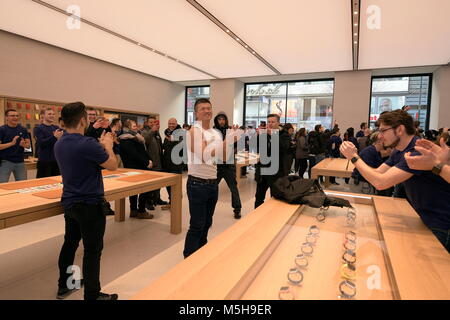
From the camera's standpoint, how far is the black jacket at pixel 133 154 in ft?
13.0

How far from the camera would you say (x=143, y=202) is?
3.98 meters

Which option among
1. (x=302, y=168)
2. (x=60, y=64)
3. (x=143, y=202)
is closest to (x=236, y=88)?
(x=302, y=168)

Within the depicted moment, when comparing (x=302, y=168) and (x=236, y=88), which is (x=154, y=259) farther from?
(x=236, y=88)

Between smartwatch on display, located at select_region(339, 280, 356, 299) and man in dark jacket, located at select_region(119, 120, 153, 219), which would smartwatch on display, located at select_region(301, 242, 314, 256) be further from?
man in dark jacket, located at select_region(119, 120, 153, 219)

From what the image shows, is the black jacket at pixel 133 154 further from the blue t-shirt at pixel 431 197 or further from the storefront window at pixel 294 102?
the storefront window at pixel 294 102

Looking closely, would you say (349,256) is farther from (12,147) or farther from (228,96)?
(228,96)

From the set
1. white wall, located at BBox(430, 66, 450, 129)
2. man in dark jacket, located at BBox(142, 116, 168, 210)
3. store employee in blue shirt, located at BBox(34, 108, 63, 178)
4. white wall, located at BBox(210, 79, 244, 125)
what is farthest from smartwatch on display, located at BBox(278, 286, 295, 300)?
white wall, located at BBox(210, 79, 244, 125)

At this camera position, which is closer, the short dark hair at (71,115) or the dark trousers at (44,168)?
the short dark hair at (71,115)

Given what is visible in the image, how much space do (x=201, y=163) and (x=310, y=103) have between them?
8.68 meters

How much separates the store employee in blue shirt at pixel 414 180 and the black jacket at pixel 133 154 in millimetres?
3027

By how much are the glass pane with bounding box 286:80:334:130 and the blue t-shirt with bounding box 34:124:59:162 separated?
8177 millimetres

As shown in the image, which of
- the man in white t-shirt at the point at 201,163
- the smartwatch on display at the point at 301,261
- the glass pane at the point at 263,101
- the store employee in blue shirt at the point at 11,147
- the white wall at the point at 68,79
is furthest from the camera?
the glass pane at the point at 263,101

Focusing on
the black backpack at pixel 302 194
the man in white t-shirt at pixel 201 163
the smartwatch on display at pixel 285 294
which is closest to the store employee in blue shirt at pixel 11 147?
the man in white t-shirt at pixel 201 163
